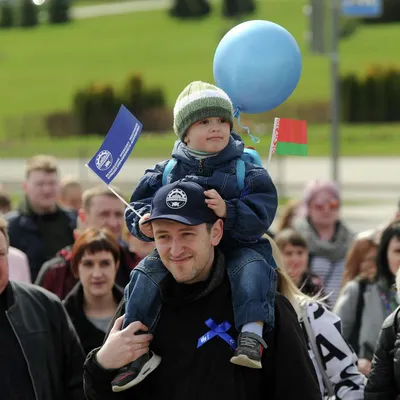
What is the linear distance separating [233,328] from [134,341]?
1.27 feet

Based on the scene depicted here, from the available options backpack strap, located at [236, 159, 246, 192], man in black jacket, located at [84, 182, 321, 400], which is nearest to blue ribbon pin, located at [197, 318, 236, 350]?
man in black jacket, located at [84, 182, 321, 400]

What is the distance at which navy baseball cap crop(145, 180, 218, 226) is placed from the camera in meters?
3.97

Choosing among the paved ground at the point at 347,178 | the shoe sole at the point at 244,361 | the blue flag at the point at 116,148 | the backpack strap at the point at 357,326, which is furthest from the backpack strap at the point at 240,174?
the paved ground at the point at 347,178

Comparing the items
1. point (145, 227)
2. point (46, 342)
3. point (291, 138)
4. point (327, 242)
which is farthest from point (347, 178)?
Result: point (145, 227)

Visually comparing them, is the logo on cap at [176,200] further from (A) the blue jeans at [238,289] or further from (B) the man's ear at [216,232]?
(A) the blue jeans at [238,289]

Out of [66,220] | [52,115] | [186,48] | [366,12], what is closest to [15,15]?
[186,48]

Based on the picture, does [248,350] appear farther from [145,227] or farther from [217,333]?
[145,227]

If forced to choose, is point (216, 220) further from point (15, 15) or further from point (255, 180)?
point (15, 15)

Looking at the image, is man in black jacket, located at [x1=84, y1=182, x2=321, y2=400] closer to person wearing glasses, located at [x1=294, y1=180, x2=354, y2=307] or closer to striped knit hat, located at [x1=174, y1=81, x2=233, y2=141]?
striped knit hat, located at [x1=174, y1=81, x2=233, y2=141]

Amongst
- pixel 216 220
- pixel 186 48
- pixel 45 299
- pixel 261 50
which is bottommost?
pixel 45 299

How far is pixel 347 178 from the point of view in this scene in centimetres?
3375

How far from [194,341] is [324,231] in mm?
6696

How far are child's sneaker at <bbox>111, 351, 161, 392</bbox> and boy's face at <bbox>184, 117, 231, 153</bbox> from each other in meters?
0.85

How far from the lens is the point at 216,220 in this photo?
4.11m
